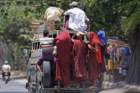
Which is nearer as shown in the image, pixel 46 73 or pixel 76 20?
pixel 46 73

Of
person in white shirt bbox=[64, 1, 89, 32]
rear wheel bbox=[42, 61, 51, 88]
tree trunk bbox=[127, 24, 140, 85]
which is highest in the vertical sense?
person in white shirt bbox=[64, 1, 89, 32]

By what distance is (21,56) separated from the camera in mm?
60094

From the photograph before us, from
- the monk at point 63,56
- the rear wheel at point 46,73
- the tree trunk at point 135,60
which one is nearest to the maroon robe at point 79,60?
the monk at point 63,56

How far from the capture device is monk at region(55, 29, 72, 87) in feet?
40.8

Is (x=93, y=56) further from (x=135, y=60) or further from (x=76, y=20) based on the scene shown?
(x=135, y=60)

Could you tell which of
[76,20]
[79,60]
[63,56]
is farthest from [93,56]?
[76,20]

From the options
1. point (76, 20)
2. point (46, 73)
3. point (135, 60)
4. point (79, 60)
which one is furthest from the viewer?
point (135, 60)

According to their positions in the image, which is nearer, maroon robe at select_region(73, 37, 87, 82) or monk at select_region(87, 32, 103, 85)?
maroon robe at select_region(73, 37, 87, 82)

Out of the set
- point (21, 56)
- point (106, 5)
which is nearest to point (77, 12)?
point (106, 5)

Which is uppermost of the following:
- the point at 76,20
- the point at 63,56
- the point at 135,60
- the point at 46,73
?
the point at 76,20

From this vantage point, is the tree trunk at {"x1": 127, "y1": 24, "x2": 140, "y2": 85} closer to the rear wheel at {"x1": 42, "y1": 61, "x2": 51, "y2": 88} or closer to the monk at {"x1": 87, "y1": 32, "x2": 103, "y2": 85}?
the monk at {"x1": 87, "y1": 32, "x2": 103, "y2": 85}

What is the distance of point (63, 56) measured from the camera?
1251 centimetres

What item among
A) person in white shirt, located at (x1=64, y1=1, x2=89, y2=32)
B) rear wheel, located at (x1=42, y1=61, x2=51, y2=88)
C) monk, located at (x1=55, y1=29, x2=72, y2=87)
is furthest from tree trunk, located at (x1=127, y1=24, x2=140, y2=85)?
rear wheel, located at (x1=42, y1=61, x2=51, y2=88)

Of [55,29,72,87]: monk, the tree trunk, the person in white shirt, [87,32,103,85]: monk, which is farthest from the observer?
the tree trunk
